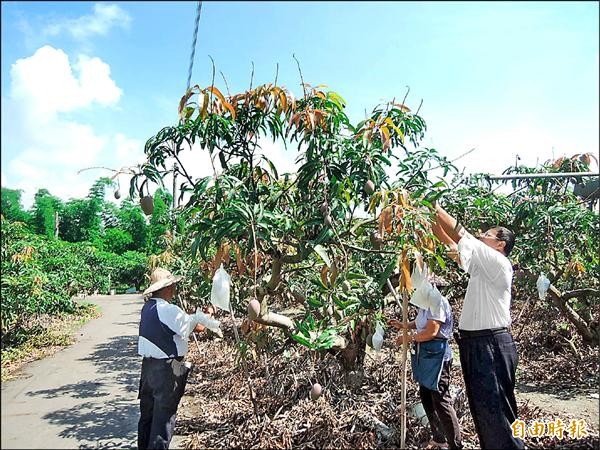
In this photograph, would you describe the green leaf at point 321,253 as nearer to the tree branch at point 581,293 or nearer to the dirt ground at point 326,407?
the dirt ground at point 326,407

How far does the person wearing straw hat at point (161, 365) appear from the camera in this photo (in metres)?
2.54

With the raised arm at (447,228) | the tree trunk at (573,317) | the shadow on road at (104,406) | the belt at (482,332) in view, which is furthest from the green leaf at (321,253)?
the tree trunk at (573,317)

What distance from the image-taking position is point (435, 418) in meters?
2.76

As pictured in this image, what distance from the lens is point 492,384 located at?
94.0 inches

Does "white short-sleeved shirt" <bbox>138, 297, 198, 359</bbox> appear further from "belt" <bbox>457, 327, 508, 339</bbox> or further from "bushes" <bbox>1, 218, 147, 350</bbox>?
"belt" <bbox>457, 327, 508, 339</bbox>

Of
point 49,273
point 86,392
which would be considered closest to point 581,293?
point 86,392

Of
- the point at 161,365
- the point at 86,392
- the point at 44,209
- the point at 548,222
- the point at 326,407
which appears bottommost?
the point at 86,392

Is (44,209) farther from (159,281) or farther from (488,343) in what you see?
(488,343)

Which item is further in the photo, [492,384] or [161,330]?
[161,330]

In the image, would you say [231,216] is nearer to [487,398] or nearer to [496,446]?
[487,398]

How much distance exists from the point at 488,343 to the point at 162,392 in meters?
1.68

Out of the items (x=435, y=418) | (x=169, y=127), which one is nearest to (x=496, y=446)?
(x=435, y=418)

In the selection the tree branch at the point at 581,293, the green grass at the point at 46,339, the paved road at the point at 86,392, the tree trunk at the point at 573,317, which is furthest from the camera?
the tree trunk at the point at 573,317

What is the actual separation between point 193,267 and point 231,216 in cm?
268
